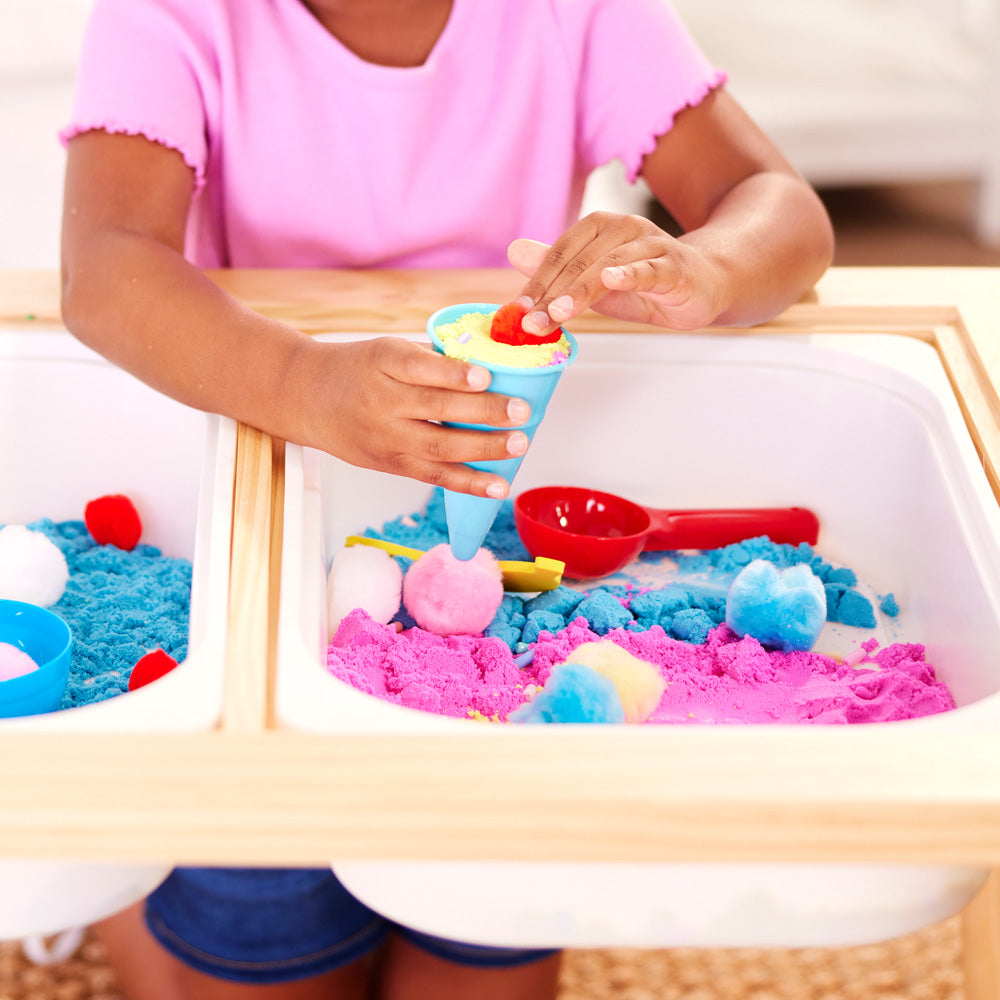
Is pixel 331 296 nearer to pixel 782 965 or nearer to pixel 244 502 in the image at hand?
pixel 244 502

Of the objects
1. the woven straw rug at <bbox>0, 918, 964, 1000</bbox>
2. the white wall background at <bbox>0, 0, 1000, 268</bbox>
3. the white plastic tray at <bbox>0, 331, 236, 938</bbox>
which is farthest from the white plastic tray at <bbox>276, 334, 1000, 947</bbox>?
the white wall background at <bbox>0, 0, 1000, 268</bbox>

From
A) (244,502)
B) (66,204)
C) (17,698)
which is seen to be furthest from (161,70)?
(17,698)

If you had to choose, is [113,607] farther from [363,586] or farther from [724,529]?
[724,529]

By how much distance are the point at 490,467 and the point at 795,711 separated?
219 millimetres

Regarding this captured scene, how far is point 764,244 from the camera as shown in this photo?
0.82 metres

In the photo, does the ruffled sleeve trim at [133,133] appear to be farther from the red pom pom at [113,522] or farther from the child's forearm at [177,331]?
the red pom pom at [113,522]

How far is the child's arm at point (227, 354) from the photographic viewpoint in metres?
0.60

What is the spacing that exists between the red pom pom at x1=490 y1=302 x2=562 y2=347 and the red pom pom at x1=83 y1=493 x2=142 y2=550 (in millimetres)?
348

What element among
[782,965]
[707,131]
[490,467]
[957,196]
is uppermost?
[707,131]

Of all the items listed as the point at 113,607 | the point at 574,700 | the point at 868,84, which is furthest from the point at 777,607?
the point at 868,84

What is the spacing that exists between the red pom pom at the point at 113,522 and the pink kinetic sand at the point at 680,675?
228mm

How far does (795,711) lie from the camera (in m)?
0.63

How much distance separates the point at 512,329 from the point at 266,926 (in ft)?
1.62

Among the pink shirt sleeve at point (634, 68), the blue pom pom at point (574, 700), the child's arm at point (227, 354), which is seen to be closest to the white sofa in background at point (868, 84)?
the pink shirt sleeve at point (634, 68)
